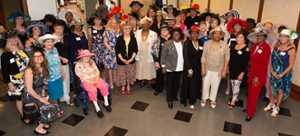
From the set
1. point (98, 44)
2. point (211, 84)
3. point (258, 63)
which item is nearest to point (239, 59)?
point (258, 63)

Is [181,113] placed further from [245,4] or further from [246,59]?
[245,4]

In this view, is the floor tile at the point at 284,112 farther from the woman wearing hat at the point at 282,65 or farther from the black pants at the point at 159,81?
the black pants at the point at 159,81

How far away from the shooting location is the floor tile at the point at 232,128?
283 centimetres

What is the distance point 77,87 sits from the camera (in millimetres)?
3260

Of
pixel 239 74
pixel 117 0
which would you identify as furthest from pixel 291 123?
pixel 117 0

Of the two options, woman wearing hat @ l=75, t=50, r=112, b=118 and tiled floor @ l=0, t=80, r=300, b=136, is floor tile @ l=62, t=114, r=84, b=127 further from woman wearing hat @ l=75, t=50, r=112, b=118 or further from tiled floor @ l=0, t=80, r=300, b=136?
woman wearing hat @ l=75, t=50, r=112, b=118

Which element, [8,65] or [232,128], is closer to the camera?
[8,65]

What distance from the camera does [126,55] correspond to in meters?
3.73

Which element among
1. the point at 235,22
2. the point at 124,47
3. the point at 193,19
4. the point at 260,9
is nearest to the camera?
the point at 235,22

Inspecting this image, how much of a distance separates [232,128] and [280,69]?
3.70ft

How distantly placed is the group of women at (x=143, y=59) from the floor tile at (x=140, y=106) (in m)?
0.42

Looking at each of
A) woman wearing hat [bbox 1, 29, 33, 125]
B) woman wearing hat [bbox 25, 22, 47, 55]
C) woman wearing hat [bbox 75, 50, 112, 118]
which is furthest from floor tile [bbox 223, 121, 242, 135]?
woman wearing hat [bbox 25, 22, 47, 55]

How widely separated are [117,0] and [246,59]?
577 centimetres

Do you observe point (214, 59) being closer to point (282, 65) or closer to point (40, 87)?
point (282, 65)
